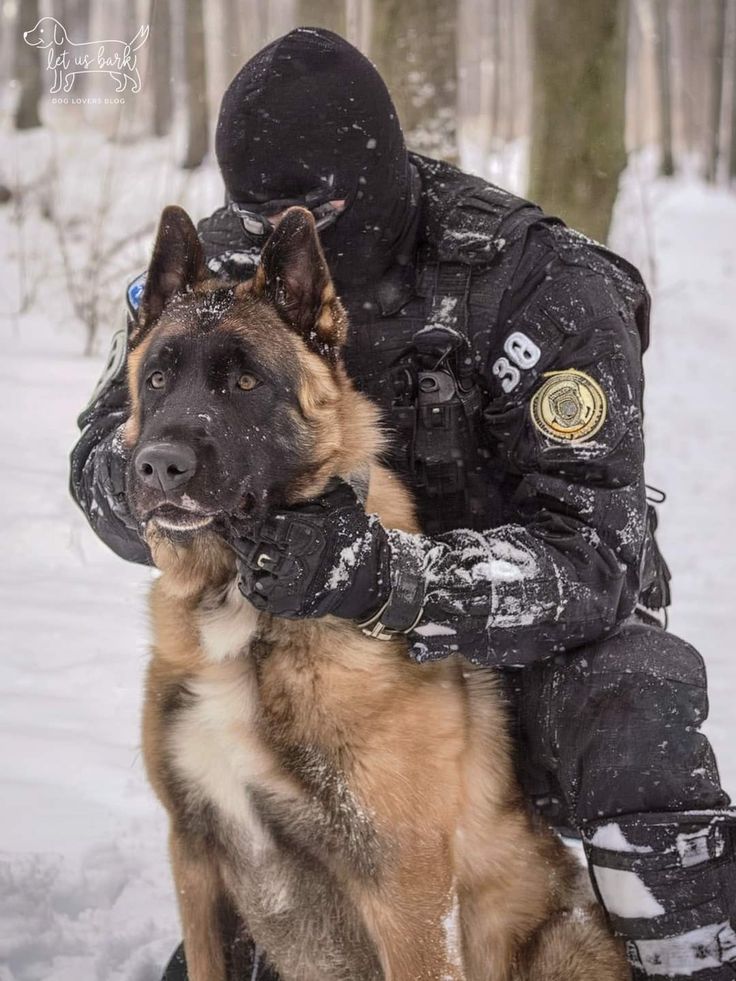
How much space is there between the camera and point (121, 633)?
13.8ft

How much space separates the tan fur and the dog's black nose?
342 mm

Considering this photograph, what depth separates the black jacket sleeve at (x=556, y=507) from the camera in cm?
214

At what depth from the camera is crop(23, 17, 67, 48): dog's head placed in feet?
23.4

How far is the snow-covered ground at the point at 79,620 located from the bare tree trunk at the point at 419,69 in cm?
214

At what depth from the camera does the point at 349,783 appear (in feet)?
6.57

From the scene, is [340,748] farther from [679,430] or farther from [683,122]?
[683,122]

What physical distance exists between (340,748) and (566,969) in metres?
0.70

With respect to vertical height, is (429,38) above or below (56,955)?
above

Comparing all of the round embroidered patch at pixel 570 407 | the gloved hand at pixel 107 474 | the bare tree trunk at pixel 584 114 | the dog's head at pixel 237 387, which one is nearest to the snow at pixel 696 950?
the round embroidered patch at pixel 570 407

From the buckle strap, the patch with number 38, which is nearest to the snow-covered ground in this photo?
the buckle strap

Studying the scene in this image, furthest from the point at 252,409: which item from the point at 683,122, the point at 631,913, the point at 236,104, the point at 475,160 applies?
the point at 683,122

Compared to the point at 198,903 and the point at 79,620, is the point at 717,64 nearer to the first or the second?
the point at 79,620

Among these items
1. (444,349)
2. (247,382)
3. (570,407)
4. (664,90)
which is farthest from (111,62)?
(664,90)

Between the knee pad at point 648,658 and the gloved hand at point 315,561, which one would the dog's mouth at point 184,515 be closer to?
the gloved hand at point 315,561
